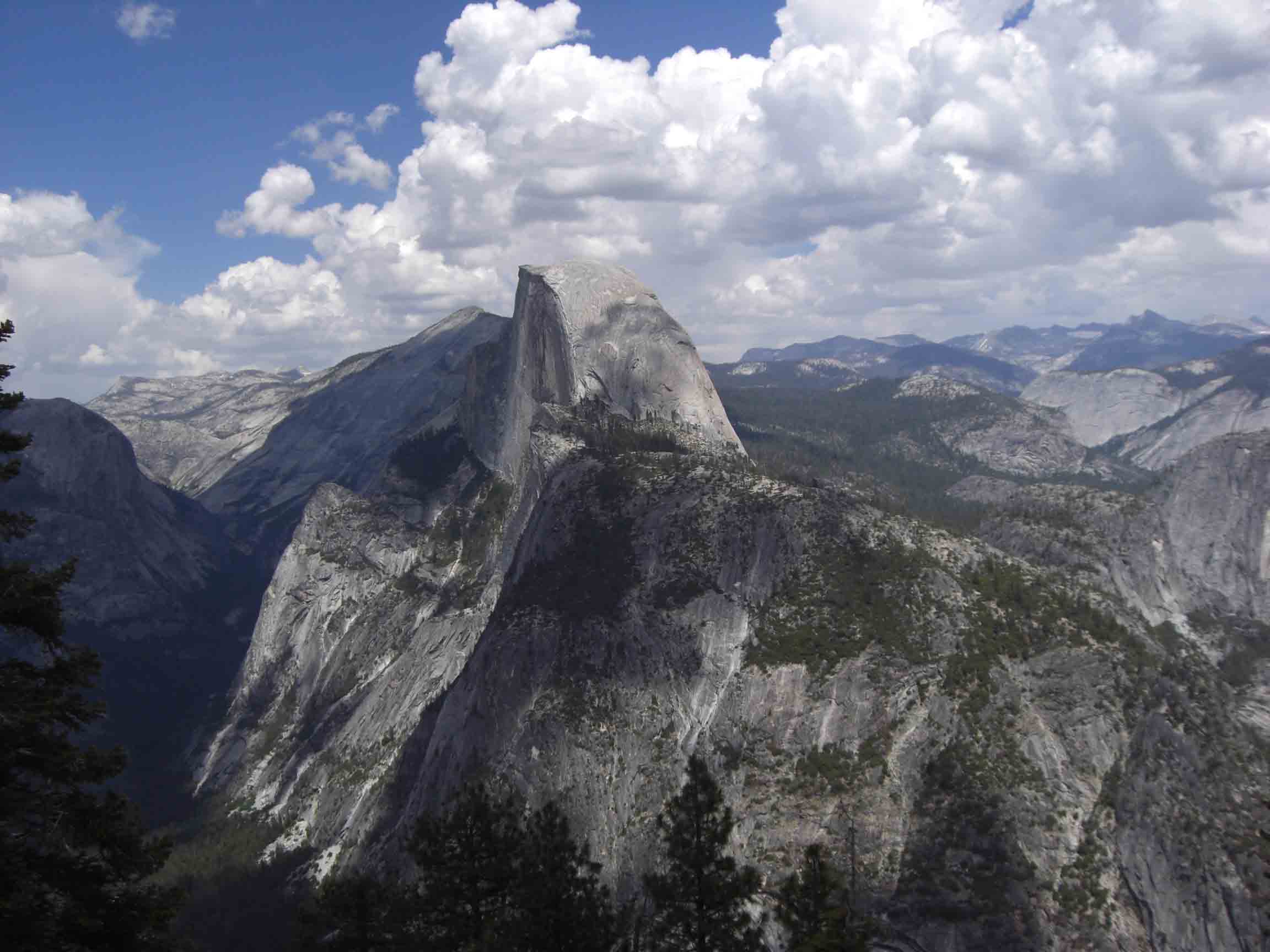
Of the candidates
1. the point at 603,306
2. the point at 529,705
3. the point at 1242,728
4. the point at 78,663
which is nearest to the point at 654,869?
the point at 529,705

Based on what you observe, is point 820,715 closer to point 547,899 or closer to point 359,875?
point 547,899

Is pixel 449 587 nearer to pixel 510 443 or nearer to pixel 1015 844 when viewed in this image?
pixel 510 443

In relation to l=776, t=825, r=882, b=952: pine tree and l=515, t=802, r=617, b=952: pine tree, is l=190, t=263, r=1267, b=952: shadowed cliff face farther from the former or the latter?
l=515, t=802, r=617, b=952: pine tree

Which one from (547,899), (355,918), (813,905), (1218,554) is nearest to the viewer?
(813,905)

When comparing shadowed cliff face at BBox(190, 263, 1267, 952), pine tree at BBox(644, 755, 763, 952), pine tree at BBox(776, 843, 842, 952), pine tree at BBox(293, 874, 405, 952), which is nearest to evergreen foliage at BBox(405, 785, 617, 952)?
pine tree at BBox(293, 874, 405, 952)

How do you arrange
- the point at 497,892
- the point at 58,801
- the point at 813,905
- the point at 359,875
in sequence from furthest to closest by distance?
the point at 497,892 < the point at 359,875 < the point at 813,905 < the point at 58,801

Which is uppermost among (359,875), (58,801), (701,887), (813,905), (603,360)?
(603,360)

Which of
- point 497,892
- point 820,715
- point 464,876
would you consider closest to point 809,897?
point 497,892

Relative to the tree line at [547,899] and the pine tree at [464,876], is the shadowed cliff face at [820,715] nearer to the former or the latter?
the tree line at [547,899]
